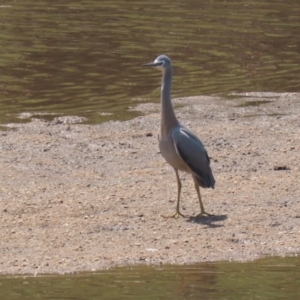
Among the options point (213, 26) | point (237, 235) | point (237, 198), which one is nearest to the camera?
point (237, 235)

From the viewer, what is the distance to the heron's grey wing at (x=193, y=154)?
35.2 ft

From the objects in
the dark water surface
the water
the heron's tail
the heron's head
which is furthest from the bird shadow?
the water

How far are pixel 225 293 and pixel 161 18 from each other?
2013 cm

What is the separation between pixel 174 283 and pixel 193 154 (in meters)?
2.57

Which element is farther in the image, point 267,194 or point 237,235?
point 267,194

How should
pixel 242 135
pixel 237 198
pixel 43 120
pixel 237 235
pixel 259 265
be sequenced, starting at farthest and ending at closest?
pixel 43 120, pixel 242 135, pixel 237 198, pixel 237 235, pixel 259 265

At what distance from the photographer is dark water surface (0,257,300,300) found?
26.1ft

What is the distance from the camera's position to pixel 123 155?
1368cm

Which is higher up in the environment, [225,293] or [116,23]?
[225,293]

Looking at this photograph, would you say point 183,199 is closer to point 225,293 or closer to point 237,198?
point 237,198

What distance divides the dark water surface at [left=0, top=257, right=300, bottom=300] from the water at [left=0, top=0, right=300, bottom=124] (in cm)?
723

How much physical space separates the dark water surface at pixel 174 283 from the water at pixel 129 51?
723cm

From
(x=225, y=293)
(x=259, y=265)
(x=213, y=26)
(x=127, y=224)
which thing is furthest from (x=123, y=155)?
(x=213, y=26)

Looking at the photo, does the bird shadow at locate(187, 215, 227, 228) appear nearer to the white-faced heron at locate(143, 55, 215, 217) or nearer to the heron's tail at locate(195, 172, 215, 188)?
the white-faced heron at locate(143, 55, 215, 217)
